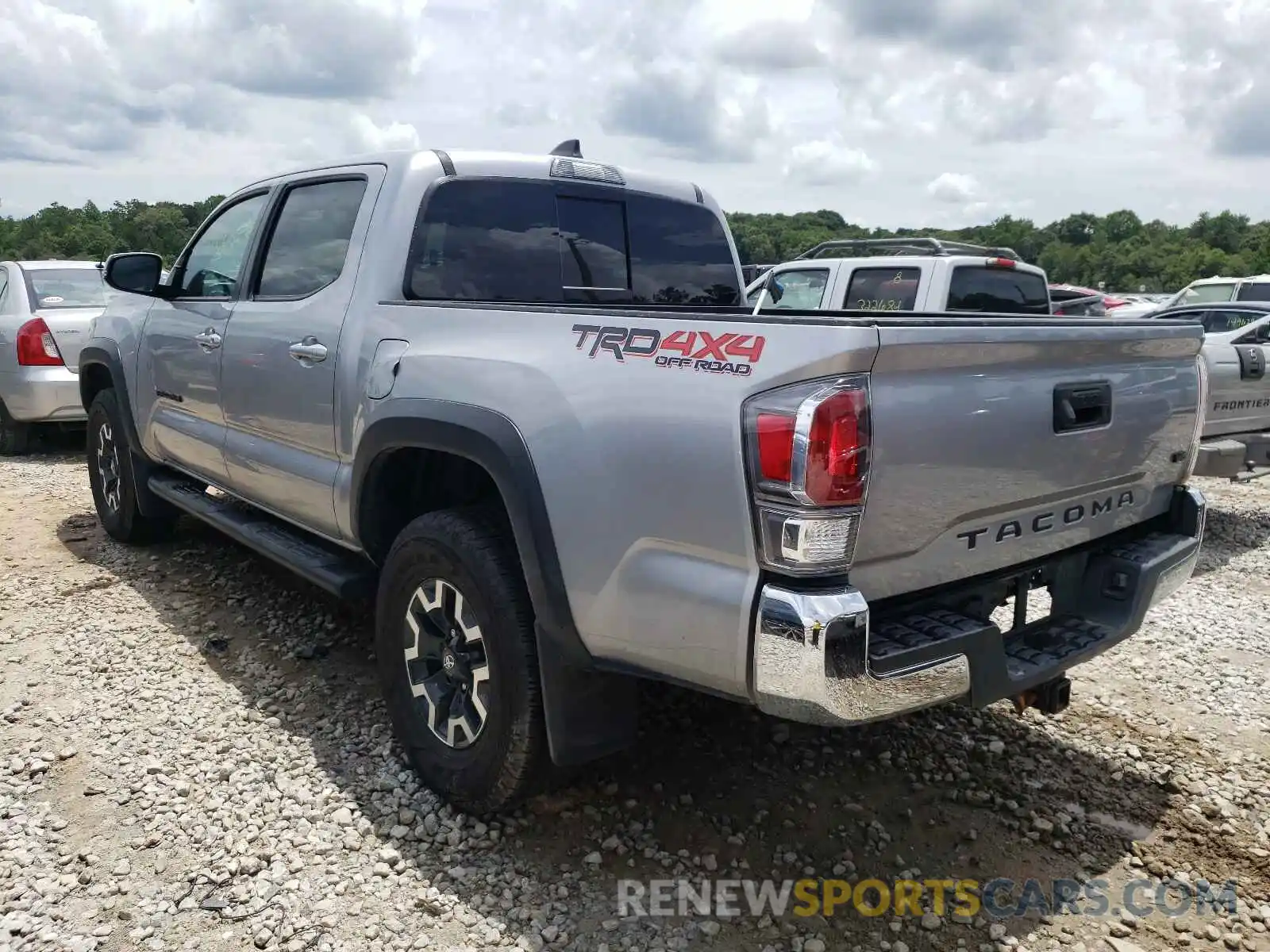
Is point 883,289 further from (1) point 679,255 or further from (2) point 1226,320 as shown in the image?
(1) point 679,255

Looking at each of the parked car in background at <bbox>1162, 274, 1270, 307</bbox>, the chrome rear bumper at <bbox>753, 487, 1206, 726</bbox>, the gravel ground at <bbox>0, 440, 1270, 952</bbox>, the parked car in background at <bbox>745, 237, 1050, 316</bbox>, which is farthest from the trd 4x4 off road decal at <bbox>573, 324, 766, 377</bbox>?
the parked car in background at <bbox>1162, 274, 1270, 307</bbox>

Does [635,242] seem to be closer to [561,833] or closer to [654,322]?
[654,322]

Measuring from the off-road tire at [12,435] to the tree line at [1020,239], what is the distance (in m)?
1.97

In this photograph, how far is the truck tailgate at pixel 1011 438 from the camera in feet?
7.36

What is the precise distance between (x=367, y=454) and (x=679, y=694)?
154cm

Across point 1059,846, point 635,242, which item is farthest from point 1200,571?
point 635,242

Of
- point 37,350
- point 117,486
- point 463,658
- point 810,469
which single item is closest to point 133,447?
point 117,486

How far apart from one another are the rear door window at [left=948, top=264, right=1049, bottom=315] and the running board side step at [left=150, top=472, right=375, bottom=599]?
18.2 feet

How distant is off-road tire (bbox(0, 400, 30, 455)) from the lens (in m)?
8.94

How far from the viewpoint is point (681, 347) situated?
7.69 ft

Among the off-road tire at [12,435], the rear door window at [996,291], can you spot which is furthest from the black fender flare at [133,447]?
the rear door window at [996,291]

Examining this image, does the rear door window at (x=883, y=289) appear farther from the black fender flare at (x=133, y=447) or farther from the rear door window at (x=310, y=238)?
the black fender flare at (x=133, y=447)

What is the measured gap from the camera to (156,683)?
3986 millimetres

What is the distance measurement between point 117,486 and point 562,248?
11.6ft
